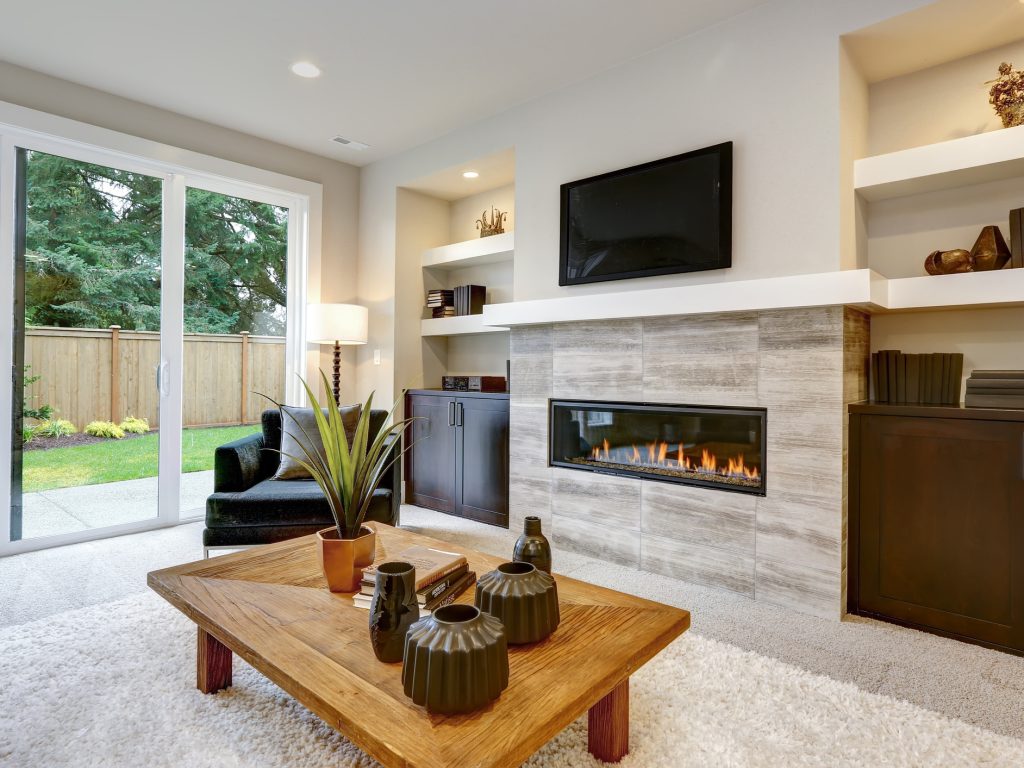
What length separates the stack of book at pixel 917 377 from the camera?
237cm

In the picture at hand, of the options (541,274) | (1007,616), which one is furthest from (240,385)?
(1007,616)

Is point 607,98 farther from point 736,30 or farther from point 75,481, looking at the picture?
point 75,481

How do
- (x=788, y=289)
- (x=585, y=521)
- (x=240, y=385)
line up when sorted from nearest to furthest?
(x=788, y=289), (x=585, y=521), (x=240, y=385)

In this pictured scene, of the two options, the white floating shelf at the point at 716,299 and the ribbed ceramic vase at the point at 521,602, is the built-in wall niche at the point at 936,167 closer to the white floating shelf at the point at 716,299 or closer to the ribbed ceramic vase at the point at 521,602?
the white floating shelf at the point at 716,299

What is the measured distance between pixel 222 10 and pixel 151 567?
2.74 m

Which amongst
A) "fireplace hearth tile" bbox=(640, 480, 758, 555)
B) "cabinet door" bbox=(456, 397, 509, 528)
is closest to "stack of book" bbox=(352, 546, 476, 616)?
"fireplace hearth tile" bbox=(640, 480, 758, 555)

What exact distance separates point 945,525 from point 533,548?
5.70 feet

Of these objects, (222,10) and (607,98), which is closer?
(222,10)

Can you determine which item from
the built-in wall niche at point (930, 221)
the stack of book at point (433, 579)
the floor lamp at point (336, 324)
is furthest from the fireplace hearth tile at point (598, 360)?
the floor lamp at point (336, 324)

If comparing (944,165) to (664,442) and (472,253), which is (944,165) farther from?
(472,253)

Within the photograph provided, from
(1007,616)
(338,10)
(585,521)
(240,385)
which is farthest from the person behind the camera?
(240,385)

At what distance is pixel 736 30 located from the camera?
2.65m

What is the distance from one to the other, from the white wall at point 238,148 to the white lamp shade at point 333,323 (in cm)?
35

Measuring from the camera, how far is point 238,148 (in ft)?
13.2
